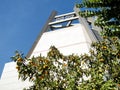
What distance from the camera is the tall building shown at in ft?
80.0

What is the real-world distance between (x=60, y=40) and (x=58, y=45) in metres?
0.97

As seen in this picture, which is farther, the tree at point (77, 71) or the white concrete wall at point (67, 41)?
the white concrete wall at point (67, 41)

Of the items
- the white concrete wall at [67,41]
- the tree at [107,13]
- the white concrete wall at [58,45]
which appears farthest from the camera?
the white concrete wall at [67,41]

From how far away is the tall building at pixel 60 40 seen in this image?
24.4m

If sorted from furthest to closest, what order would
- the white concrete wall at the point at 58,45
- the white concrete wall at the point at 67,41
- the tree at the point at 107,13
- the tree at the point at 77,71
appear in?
1. the white concrete wall at the point at 67,41
2. the white concrete wall at the point at 58,45
3. the tree at the point at 77,71
4. the tree at the point at 107,13

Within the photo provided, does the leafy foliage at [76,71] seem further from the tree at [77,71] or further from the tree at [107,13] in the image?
the tree at [107,13]

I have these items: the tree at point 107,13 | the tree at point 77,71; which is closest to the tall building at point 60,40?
the tree at point 77,71

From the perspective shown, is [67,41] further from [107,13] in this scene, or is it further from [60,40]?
[107,13]

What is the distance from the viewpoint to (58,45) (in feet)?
87.8

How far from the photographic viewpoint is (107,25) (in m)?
7.41

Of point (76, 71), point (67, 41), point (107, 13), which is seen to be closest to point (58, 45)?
point (67, 41)

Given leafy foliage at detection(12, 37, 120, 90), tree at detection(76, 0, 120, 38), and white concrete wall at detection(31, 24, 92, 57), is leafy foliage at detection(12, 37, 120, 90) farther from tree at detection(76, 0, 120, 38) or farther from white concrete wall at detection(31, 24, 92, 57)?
white concrete wall at detection(31, 24, 92, 57)

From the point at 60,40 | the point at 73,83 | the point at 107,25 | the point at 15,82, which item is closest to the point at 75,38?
the point at 60,40

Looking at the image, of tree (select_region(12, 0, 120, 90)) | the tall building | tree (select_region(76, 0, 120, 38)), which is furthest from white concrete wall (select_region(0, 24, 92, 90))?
tree (select_region(76, 0, 120, 38))
